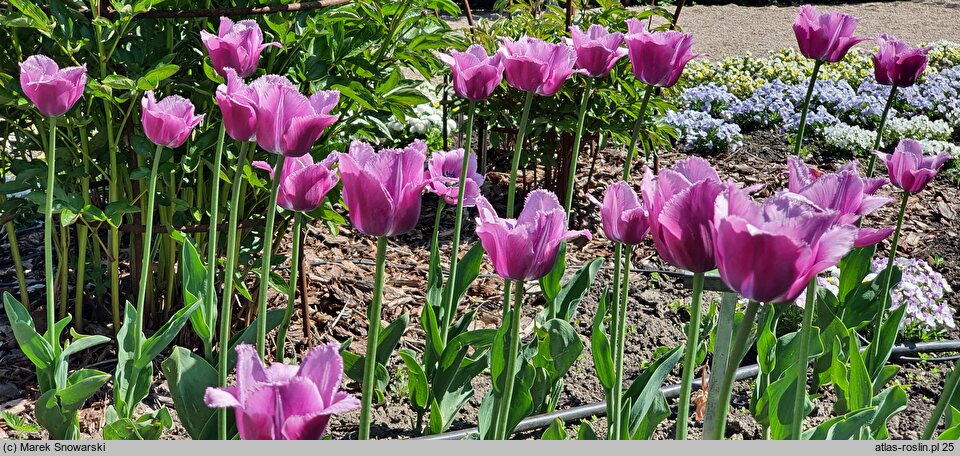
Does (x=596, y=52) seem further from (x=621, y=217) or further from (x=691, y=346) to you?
(x=691, y=346)

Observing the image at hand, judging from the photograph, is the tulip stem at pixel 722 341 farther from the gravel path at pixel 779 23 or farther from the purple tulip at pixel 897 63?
the gravel path at pixel 779 23

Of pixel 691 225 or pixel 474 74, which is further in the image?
pixel 474 74

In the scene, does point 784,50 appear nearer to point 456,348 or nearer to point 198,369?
point 456,348

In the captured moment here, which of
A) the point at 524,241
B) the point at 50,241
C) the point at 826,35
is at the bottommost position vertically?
the point at 50,241

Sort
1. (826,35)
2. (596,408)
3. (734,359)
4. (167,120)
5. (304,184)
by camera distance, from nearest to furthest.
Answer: (734,359), (304,184), (167,120), (826,35), (596,408)

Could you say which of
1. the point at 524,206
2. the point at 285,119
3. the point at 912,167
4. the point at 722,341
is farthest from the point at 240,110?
the point at 912,167

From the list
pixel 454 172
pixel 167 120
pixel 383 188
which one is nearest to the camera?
pixel 383 188

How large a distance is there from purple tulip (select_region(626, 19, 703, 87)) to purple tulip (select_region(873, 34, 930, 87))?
25.5 inches

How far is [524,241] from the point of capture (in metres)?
1.17

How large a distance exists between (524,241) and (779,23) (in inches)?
Result: 378

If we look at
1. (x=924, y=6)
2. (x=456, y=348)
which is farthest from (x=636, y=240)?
(x=924, y=6)

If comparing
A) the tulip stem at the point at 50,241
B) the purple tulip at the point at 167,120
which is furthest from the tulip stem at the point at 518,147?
the tulip stem at the point at 50,241

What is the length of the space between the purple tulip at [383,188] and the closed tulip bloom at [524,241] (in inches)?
3.9

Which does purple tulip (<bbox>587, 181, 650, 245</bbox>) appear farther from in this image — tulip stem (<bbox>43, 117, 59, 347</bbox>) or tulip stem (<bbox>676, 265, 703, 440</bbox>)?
tulip stem (<bbox>43, 117, 59, 347</bbox>)
